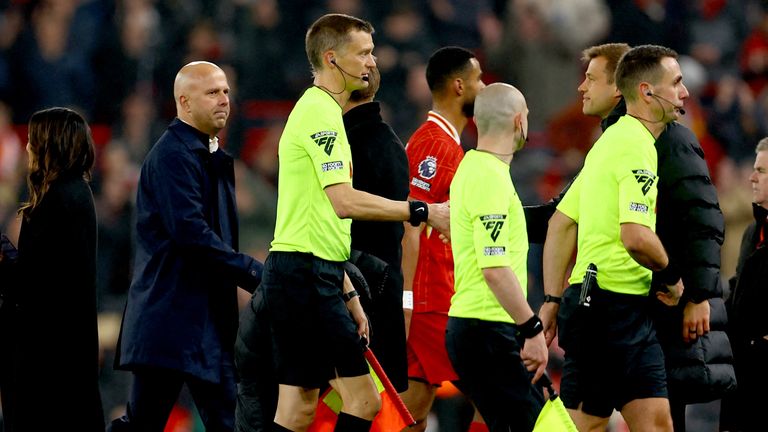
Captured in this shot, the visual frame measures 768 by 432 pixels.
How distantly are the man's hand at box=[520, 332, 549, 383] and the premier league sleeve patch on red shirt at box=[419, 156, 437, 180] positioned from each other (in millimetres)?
1664

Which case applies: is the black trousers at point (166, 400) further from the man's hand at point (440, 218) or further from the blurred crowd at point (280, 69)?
the blurred crowd at point (280, 69)

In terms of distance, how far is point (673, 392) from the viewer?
289 inches

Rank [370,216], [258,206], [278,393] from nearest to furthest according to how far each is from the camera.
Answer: [370,216] → [278,393] → [258,206]

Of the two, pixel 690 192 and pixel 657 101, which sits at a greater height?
pixel 657 101

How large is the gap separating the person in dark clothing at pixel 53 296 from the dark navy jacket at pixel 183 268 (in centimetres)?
32

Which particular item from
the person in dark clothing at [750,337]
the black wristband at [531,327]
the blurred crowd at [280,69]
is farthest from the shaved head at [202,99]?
the blurred crowd at [280,69]

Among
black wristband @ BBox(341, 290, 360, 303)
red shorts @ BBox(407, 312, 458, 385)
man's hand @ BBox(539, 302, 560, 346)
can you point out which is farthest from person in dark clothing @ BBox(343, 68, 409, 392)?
man's hand @ BBox(539, 302, 560, 346)

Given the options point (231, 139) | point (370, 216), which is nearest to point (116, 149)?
point (231, 139)

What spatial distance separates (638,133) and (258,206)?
6192 mm

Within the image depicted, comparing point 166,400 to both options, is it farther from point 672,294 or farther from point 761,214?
point 761,214

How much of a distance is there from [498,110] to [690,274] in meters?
1.21

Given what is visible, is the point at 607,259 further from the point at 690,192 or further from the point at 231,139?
the point at 231,139

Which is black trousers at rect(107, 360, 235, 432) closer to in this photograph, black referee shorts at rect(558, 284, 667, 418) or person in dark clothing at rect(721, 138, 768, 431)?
black referee shorts at rect(558, 284, 667, 418)

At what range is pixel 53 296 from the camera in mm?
7227
